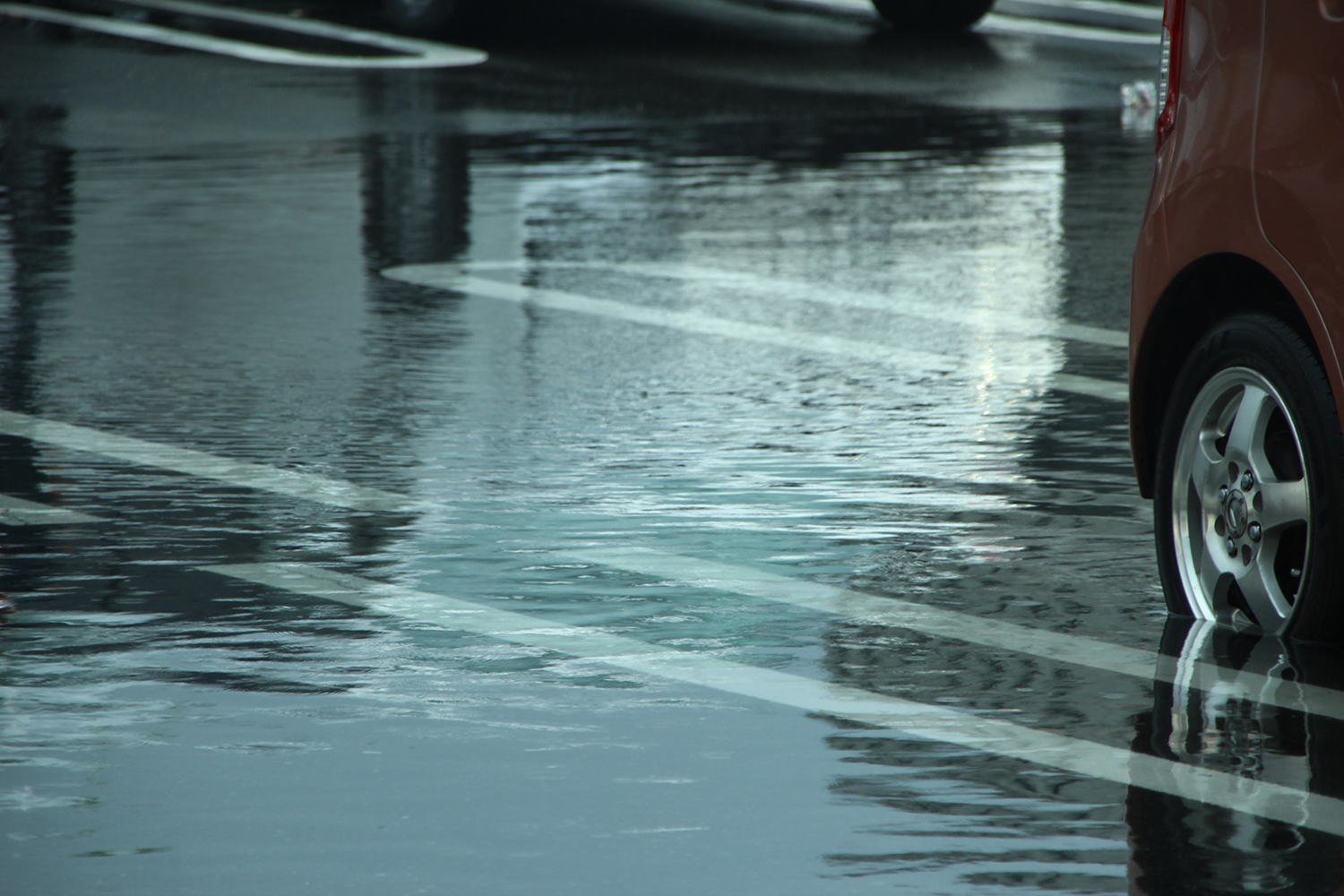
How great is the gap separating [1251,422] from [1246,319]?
8.3 inches

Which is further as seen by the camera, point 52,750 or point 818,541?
point 818,541

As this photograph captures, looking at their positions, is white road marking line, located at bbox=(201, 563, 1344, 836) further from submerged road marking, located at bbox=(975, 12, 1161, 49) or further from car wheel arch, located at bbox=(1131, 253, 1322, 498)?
submerged road marking, located at bbox=(975, 12, 1161, 49)

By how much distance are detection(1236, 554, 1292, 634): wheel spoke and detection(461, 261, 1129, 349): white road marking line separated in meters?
3.95

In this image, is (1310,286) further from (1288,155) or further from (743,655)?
(743,655)

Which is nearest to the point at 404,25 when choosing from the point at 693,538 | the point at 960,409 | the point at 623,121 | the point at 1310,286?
the point at 623,121

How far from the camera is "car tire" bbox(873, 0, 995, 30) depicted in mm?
25188

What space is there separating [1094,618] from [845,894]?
1.93m

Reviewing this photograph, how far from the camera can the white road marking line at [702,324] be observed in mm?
8844

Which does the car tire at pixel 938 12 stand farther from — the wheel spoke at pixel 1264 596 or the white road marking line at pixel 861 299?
the wheel spoke at pixel 1264 596

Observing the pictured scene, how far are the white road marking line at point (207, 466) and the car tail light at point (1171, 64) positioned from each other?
90.1 inches

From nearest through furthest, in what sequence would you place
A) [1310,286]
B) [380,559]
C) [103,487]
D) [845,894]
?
1. [845,894]
2. [1310,286]
3. [380,559]
4. [103,487]

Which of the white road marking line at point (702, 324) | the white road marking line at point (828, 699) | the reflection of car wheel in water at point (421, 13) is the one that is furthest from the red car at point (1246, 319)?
the reflection of car wheel in water at point (421, 13)

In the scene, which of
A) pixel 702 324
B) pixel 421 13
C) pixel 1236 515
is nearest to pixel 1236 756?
pixel 1236 515

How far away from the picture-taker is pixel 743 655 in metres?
5.22
